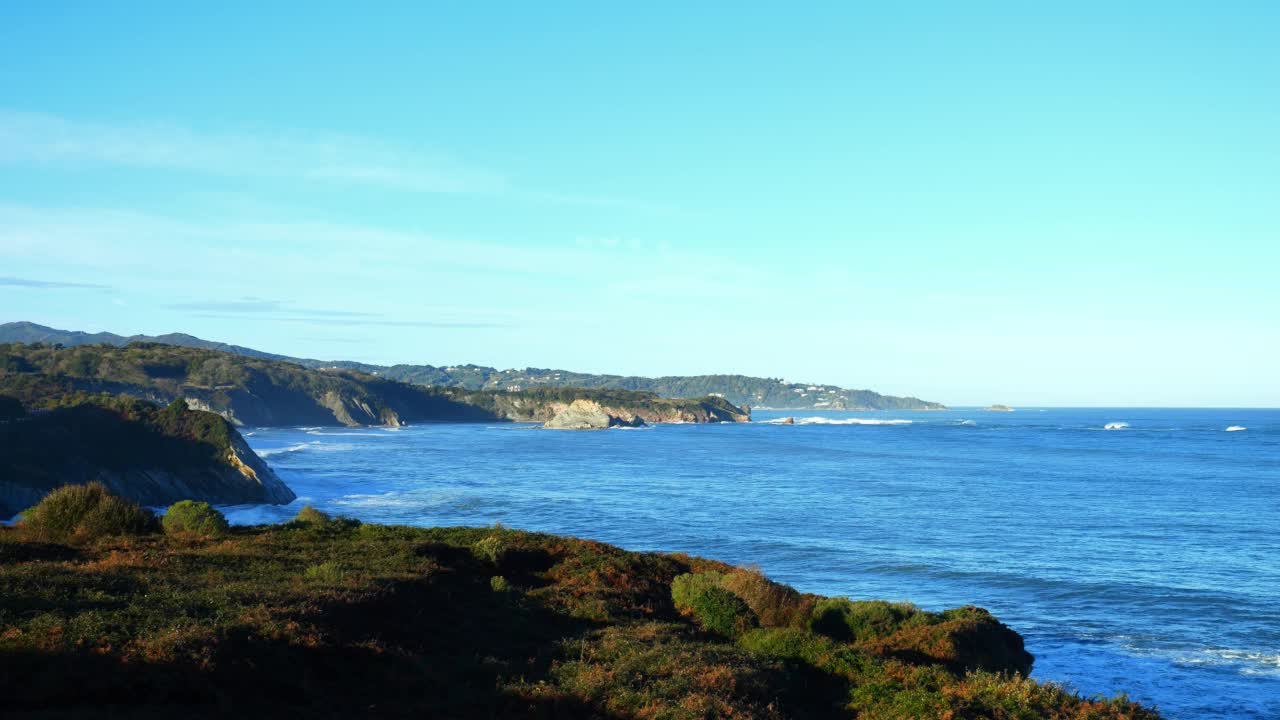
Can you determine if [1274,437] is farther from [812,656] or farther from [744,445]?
[812,656]

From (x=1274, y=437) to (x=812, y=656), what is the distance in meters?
173

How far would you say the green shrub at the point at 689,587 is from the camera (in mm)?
20125

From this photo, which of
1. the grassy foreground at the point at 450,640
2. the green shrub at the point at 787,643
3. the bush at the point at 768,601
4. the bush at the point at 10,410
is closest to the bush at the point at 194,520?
the grassy foreground at the point at 450,640

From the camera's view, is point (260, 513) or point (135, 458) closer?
point (260, 513)

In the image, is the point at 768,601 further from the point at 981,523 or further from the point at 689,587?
the point at 981,523

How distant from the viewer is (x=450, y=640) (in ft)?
52.4

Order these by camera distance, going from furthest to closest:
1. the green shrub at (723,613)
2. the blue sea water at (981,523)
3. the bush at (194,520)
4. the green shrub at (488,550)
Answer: the blue sea water at (981,523) < the bush at (194,520) < the green shrub at (488,550) < the green shrub at (723,613)

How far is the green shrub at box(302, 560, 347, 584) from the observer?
1789 cm

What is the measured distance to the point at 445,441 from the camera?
466ft

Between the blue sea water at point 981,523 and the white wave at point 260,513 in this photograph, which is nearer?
the blue sea water at point 981,523

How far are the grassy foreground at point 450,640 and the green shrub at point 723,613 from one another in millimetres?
39

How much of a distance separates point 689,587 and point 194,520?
1439 centimetres

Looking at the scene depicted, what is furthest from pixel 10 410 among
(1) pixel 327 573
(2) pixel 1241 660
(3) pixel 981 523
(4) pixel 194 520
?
(2) pixel 1241 660

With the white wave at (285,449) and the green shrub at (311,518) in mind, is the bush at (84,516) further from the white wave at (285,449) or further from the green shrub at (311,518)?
the white wave at (285,449)
